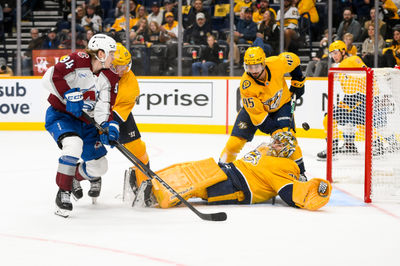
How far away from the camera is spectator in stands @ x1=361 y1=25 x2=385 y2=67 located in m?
8.52

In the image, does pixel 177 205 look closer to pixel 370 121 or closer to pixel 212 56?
pixel 370 121

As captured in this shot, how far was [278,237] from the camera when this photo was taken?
3.62m

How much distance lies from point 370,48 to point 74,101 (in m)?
5.55

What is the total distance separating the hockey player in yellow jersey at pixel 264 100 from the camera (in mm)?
4984

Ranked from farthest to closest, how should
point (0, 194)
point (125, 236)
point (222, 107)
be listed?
point (222, 107)
point (0, 194)
point (125, 236)

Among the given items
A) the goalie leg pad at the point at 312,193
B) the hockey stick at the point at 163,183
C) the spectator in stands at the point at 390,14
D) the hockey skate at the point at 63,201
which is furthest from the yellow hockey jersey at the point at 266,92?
the spectator in stands at the point at 390,14

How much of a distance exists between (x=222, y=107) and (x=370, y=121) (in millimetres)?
4454

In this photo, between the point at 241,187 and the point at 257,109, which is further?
the point at 257,109

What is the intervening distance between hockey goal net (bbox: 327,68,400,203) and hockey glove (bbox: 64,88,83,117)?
1.94 meters

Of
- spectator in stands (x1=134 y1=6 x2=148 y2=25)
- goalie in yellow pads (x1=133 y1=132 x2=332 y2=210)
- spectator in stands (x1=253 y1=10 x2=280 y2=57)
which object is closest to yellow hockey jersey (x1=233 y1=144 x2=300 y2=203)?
goalie in yellow pads (x1=133 y1=132 x2=332 y2=210)

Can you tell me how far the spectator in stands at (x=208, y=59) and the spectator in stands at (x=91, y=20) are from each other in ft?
5.21

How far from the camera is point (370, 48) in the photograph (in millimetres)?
8578

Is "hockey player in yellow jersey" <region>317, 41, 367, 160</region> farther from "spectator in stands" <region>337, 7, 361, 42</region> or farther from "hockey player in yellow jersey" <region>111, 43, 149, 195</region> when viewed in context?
"spectator in stands" <region>337, 7, 361, 42</region>

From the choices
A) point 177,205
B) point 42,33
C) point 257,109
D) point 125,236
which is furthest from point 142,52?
point 125,236
